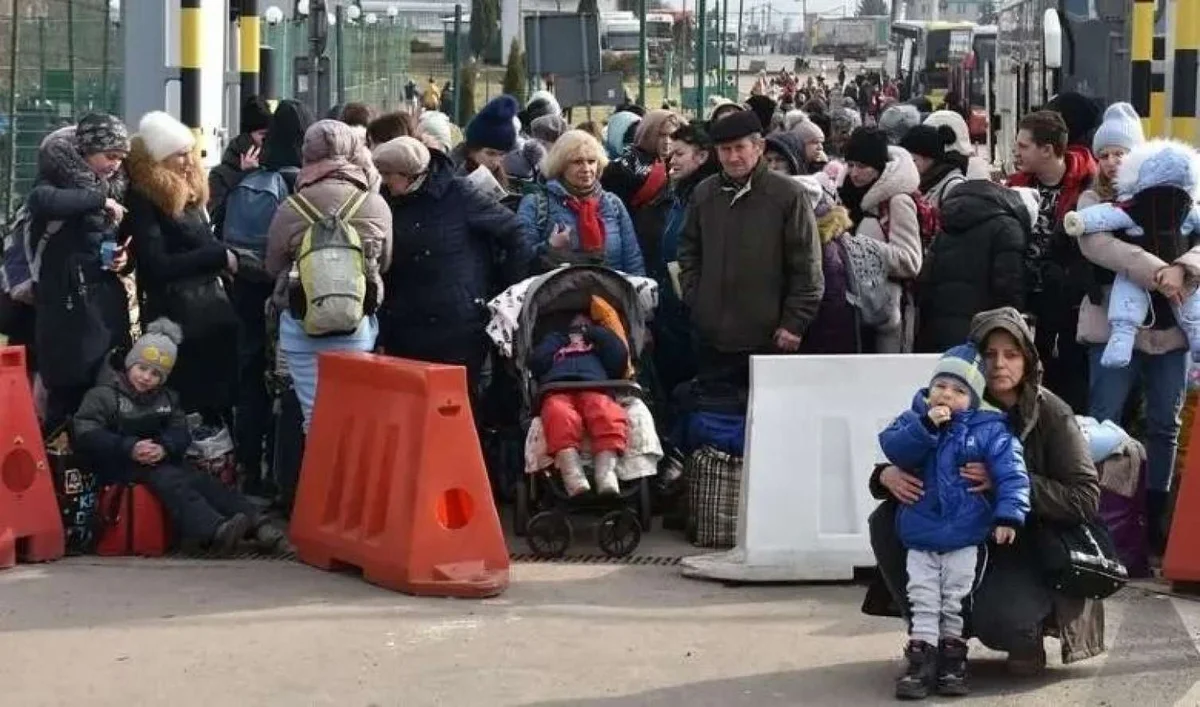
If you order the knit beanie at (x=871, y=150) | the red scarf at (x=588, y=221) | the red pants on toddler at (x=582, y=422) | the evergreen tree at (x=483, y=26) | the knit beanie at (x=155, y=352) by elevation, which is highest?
the evergreen tree at (x=483, y=26)

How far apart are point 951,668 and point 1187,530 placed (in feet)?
6.55

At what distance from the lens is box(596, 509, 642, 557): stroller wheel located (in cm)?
955

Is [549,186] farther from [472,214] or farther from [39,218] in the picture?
[39,218]

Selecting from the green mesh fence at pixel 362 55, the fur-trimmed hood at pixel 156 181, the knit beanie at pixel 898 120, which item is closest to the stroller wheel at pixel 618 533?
the fur-trimmed hood at pixel 156 181

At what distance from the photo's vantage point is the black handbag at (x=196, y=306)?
10.2 m

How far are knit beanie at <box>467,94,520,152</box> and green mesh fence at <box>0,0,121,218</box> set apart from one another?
5367 mm

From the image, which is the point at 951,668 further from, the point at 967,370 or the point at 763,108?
the point at 763,108

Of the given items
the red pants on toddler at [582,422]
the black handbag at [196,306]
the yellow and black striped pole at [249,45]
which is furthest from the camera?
the yellow and black striped pole at [249,45]

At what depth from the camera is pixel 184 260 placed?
1002 cm

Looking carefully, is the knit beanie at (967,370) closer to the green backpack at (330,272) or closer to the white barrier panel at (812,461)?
the white barrier panel at (812,461)

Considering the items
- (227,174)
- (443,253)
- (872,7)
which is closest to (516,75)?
(227,174)

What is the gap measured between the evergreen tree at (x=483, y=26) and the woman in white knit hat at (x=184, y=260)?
39.4 m

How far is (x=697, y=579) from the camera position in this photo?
902 cm

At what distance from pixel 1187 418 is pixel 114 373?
4932 mm
